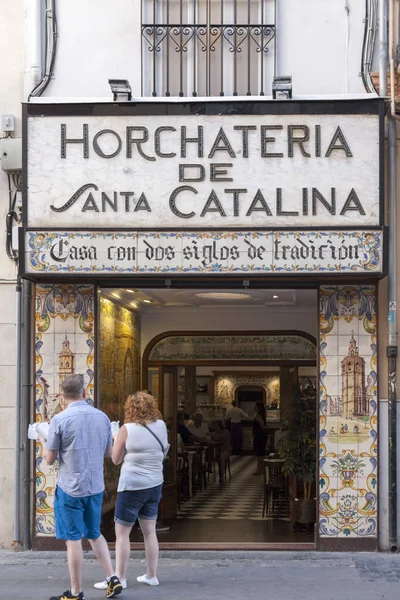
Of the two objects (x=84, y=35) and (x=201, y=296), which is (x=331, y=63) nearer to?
(x=84, y=35)

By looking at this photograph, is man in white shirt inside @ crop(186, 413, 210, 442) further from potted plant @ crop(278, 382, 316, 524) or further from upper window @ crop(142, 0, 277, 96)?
upper window @ crop(142, 0, 277, 96)

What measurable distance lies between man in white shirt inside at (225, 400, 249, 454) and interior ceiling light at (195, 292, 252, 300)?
10.5 metres

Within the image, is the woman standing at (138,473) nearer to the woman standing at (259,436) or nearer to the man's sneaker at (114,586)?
the man's sneaker at (114,586)

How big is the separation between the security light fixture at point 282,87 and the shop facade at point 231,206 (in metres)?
0.21

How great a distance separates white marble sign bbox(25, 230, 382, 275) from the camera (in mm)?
10047

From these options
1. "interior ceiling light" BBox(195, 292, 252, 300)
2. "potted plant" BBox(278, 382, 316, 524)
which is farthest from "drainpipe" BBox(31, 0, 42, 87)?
"potted plant" BBox(278, 382, 316, 524)

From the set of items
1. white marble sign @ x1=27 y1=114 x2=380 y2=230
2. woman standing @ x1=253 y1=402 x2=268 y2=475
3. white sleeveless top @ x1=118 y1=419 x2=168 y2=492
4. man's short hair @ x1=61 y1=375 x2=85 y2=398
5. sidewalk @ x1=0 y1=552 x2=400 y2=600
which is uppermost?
white marble sign @ x1=27 y1=114 x2=380 y2=230

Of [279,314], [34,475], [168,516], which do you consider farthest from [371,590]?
[279,314]

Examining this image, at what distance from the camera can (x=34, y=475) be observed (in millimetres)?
10594

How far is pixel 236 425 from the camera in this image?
2456cm

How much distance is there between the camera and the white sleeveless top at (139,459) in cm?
867

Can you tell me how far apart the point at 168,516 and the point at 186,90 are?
598 centimetres

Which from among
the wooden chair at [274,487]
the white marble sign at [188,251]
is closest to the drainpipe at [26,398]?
the white marble sign at [188,251]

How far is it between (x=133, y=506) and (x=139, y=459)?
424 mm
